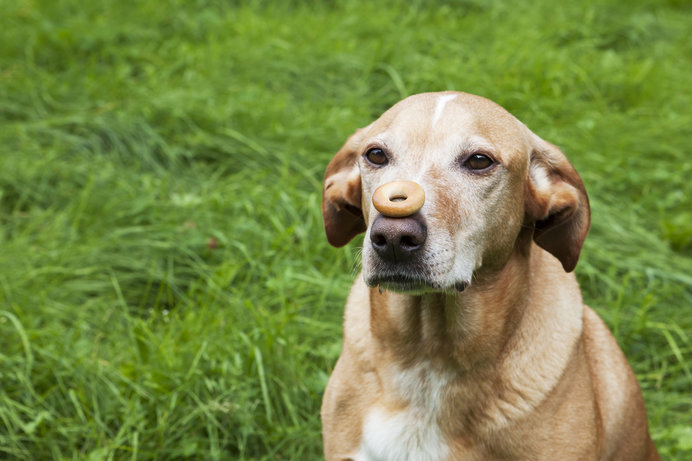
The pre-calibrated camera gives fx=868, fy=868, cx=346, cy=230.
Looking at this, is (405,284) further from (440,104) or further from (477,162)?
(440,104)

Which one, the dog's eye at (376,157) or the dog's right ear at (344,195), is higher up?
the dog's eye at (376,157)

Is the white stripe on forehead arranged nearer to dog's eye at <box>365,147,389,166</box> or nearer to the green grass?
dog's eye at <box>365,147,389,166</box>

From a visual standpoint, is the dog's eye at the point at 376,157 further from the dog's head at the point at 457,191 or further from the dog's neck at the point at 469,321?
the dog's neck at the point at 469,321

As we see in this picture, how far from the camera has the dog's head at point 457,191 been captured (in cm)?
238

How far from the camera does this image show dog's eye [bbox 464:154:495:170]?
2.57m

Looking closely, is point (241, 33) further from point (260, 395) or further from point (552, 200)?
point (552, 200)

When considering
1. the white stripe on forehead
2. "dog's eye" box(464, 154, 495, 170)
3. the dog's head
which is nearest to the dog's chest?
the dog's head

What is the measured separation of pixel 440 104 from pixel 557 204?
0.51 metres

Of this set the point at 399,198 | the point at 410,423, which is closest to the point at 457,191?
the point at 399,198

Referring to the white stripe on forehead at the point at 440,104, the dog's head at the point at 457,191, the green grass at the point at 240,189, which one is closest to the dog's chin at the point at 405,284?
the dog's head at the point at 457,191

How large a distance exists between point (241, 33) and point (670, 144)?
3.16m

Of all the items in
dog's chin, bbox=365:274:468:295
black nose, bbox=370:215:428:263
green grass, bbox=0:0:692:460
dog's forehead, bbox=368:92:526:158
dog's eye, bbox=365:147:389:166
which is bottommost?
green grass, bbox=0:0:692:460

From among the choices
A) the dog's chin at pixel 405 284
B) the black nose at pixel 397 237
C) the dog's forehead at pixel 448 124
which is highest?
the dog's forehead at pixel 448 124

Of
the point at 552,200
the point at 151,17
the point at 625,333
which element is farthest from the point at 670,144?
the point at 151,17
